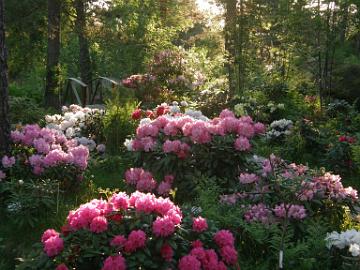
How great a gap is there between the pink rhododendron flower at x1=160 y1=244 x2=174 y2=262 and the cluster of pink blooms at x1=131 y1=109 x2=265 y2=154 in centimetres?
229

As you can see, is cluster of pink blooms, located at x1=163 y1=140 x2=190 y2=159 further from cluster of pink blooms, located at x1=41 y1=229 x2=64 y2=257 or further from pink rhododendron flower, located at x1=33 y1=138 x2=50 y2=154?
cluster of pink blooms, located at x1=41 y1=229 x2=64 y2=257

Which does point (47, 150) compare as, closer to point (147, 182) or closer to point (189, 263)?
point (147, 182)

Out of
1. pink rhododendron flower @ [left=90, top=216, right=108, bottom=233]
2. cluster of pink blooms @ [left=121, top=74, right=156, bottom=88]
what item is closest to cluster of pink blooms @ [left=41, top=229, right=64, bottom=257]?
pink rhododendron flower @ [left=90, top=216, right=108, bottom=233]

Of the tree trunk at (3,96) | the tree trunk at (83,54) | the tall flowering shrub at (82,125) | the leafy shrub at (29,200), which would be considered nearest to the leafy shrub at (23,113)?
the tall flowering shrub at (82,125)

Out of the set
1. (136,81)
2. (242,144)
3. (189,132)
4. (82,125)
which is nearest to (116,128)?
(82,125)

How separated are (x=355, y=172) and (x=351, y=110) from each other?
11.5 feet

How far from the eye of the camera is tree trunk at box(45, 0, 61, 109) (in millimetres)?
13711

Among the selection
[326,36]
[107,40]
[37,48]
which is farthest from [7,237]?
[37,48]

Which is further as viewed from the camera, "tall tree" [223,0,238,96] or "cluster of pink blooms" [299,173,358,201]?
"tall tree" [223,0,238,96]

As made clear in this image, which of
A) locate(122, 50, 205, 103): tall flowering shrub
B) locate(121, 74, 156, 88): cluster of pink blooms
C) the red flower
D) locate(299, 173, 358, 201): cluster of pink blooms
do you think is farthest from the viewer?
locate(121, 74, 156, 88): cluster of pink blooms

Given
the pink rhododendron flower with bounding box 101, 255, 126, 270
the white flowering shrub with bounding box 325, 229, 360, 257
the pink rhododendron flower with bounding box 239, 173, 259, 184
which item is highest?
the pink rhododendron flower with bounding box 101, 255, 126, 270

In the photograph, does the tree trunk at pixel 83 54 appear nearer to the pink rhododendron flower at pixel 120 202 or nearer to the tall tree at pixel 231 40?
the tall tree at pixel 231 40

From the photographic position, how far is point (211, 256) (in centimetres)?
366

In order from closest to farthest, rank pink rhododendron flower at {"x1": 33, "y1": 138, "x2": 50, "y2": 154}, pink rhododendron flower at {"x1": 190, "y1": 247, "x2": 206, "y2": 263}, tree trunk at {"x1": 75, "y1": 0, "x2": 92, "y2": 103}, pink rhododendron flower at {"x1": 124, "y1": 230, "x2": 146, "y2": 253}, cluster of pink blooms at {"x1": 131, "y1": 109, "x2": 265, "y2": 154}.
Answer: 1. pink rhododendron flower at {"x1": 124, "y1": 230, "x2": 146, "y2": 253}
2. pink rhododendron flower at {"x1": 190, "y1": 247, "x2": 206, "y2": 263}
3. cluster of pink blooms at {"x1": 131, "y1": 109, "x2": 265, "y2": 154}
4. pink rhododendron flower at {"x1": 33, "y1": 138, "x2": 50, "y2": 154}
5. tree trunk at {"x1": 75, "y1": 0, "x2": 92, "y2": 103}
